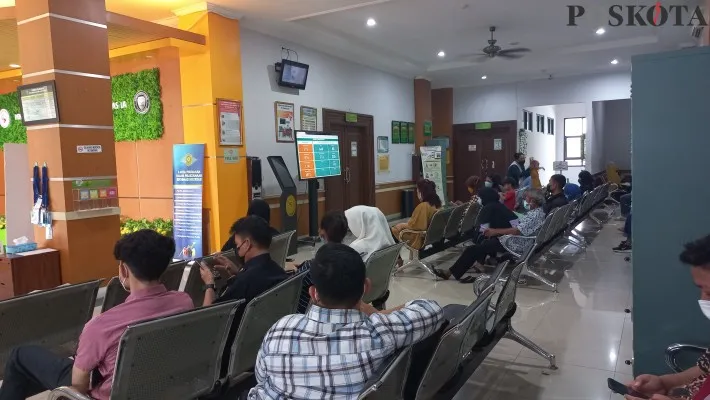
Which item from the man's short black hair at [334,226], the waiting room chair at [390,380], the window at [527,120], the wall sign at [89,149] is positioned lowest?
the waiting room chair at [390,380]

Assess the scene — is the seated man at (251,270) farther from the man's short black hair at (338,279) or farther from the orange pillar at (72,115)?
the orange pillar at (72,115)

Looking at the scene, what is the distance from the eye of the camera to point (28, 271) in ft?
13.4

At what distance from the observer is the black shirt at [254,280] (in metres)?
2.25

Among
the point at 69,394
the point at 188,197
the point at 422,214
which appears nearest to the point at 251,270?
the point at 69,394

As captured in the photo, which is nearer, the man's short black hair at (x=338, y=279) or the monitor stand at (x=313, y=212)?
the man's short black hair at (x=338, y=279)

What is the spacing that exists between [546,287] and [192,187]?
13.8 feet

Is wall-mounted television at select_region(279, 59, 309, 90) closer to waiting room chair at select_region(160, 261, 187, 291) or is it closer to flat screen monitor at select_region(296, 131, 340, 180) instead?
flat screen monitor at select_region(296, 131, 340, 180)

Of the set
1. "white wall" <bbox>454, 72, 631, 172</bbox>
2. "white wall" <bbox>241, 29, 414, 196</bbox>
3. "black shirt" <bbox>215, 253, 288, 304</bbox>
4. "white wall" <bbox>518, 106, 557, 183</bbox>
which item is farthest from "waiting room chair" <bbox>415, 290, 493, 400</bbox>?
"white wall" <bbox>518, 106, 557, 183</bbox>

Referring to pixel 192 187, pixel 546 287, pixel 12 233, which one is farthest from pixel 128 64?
pixel 546 287

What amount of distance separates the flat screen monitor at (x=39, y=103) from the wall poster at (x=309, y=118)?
13.2 feet

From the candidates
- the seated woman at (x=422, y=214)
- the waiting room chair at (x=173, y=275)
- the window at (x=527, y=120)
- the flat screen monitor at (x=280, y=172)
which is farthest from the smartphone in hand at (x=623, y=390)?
the window at (x=527, y=120)

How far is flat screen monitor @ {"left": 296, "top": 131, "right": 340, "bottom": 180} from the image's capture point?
6.99 meters

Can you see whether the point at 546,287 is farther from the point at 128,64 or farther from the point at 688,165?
the point at 128,64

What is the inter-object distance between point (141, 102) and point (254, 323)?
18.8ft
